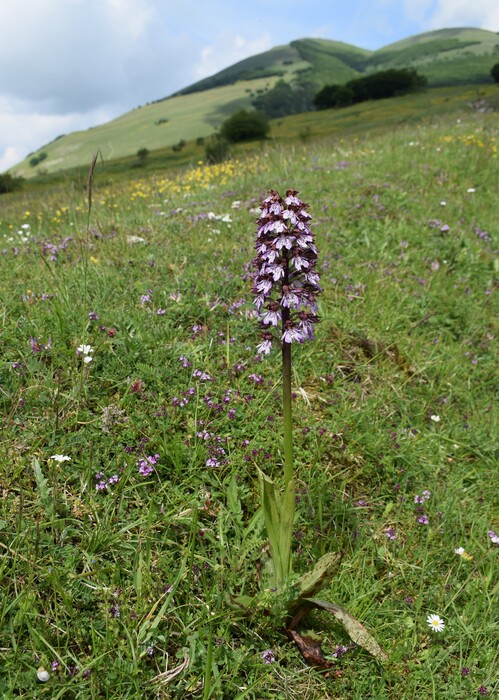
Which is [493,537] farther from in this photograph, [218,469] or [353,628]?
[218,469]

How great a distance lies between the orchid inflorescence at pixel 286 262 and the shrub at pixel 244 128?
81529mm

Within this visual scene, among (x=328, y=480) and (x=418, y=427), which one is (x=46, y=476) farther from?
(x=418, y=427)

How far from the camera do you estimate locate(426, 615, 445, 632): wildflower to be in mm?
2816

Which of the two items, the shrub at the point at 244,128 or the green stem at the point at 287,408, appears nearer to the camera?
the green stem at the point at 287,408

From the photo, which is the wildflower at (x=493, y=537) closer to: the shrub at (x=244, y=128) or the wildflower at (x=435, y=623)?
the wildflower at (x=435, y=623)

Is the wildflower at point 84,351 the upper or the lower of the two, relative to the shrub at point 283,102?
lower

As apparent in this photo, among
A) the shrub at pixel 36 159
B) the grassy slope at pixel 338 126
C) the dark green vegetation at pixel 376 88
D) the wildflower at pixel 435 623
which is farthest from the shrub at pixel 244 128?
the shrub at pixel 36 159

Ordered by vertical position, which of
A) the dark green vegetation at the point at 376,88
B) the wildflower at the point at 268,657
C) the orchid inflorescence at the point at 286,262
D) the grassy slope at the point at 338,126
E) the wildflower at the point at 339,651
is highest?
the dark green vegetation at the point at 376,88

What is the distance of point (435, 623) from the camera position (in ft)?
9.30

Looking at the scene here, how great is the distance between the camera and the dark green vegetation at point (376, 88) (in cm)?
11288

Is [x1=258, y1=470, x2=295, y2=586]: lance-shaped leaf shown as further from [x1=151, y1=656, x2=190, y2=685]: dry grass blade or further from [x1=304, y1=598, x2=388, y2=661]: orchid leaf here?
[x1=151, y1=656, x2=190, y2=685]: dry grass blade

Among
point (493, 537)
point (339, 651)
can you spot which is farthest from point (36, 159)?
point (339, 651)

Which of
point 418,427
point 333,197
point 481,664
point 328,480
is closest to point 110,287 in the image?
point 328,480

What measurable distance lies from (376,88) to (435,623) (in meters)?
133
